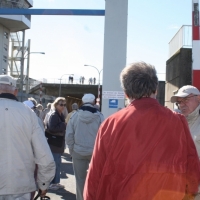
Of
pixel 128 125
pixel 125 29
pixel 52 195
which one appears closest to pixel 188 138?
pixel 128 125

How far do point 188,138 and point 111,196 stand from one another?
2.16 ft

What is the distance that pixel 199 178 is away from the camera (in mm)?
2363

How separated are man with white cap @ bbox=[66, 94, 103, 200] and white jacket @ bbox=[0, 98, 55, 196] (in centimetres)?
227

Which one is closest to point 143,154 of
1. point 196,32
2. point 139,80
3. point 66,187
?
point 139,80

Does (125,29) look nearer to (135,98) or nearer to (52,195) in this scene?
(52,195)

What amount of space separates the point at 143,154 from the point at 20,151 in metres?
1.41

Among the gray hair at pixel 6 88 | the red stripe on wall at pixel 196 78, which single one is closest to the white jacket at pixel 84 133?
the gray hair at pixel 6 88

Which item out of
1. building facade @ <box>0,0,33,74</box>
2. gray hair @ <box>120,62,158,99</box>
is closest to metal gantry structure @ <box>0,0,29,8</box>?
building facade @ <box>0,0,33,74</box>

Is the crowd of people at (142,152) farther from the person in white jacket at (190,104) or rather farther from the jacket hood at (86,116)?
the jacket hood at (86,116)

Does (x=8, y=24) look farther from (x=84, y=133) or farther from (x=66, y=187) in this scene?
(x=84, y=133)

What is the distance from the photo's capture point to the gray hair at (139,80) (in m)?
2.44

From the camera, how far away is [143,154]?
2248 millimetres

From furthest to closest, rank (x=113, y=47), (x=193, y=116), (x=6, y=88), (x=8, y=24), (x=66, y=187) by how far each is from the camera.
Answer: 1. (x=8, y=24)
2. (x=66, y=187)
3. (x=113, y=47)
4. (x=193, y=116)
5. (x=6, y=88)

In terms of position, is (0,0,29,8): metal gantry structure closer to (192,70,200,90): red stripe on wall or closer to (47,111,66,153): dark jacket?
(47,111,66,153): dark jacket
